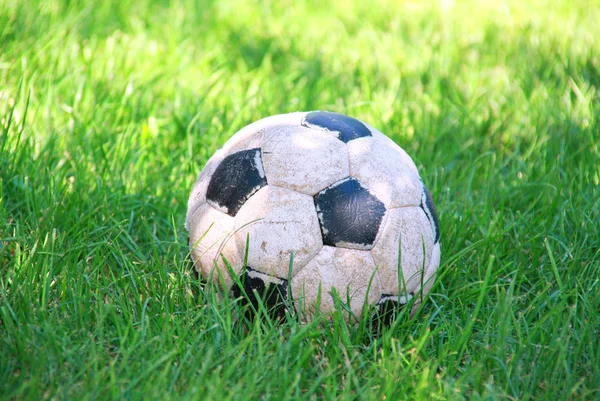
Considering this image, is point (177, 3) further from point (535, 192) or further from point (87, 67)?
point (535, 192)

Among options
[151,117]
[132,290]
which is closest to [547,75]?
[151,117]

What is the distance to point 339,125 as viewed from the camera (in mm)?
2484

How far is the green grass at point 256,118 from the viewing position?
7.04 feet

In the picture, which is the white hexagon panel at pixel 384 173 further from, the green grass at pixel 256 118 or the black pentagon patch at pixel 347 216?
the green grass at pixel 256 118

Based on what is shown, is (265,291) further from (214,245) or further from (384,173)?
(384,173)

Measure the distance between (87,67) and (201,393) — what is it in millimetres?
2688

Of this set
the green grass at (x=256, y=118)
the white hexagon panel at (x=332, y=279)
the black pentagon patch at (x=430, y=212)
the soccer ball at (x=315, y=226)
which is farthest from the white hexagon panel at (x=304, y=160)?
the green grass at (x=256, y=118)

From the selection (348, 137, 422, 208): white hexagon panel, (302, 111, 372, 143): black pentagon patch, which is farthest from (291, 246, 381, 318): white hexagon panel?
(302, 111, 372, 143): black pentagon patch

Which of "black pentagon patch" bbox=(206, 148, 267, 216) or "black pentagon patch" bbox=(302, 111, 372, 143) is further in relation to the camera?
"black pentagon patch" bbox=(302, 111, 372, 143)

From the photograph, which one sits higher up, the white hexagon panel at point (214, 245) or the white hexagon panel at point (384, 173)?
the white hexagon panel at point (384, 173)

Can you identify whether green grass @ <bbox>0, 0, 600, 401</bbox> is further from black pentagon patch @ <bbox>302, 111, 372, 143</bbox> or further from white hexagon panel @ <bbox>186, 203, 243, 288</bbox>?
black pentagon patch @ <bbox>302, 111, 372, 143</bbox>

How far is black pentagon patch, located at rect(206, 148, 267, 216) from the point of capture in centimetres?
232

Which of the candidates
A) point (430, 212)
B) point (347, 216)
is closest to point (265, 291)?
point (347, 216)

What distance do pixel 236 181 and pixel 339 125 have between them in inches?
17.6
